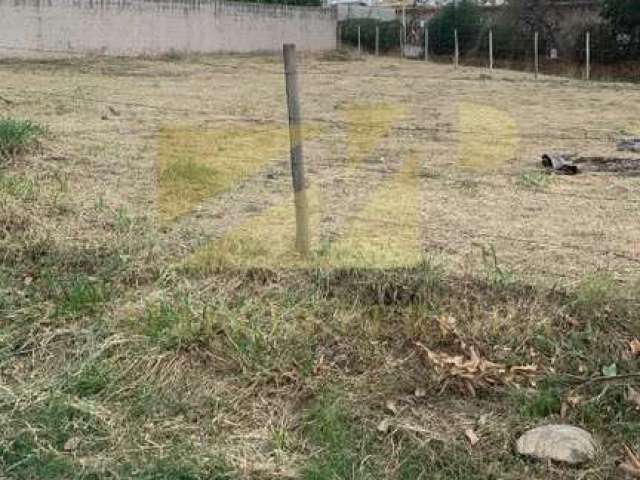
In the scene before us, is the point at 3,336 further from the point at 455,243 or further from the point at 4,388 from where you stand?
the point at 455,243

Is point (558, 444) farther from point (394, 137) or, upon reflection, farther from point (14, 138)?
point (394, 137)

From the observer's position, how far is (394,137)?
6371 millimetres

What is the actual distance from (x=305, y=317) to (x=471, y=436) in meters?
0.73

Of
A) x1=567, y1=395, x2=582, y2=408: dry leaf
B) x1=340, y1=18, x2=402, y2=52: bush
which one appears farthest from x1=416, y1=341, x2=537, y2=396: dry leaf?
x1=340, y1=18, x2=402, y2=52: bush

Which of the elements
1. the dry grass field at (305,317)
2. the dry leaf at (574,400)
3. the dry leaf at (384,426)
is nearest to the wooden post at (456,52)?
the dry grass field at (305,317)

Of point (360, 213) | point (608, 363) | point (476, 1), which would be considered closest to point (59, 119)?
point (360, 213)

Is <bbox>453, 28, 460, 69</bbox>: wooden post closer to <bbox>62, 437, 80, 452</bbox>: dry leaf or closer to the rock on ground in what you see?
the rock on ground

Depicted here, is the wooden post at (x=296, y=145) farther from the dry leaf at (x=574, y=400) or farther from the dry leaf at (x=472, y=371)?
the dry leaf at (x=574, y=400)

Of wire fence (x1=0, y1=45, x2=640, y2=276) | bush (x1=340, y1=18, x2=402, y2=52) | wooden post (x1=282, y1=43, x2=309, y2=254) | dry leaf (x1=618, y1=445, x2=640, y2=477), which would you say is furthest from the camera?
bush (x1=340, y1=18, x2=402, y2=52)

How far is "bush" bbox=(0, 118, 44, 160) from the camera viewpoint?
4367 mm

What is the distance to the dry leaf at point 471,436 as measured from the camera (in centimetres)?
211

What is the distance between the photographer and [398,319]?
2623mm

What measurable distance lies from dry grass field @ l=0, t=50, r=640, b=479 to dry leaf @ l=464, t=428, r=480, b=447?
0.01 metres

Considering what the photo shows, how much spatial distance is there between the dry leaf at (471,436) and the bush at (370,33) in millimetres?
20788
